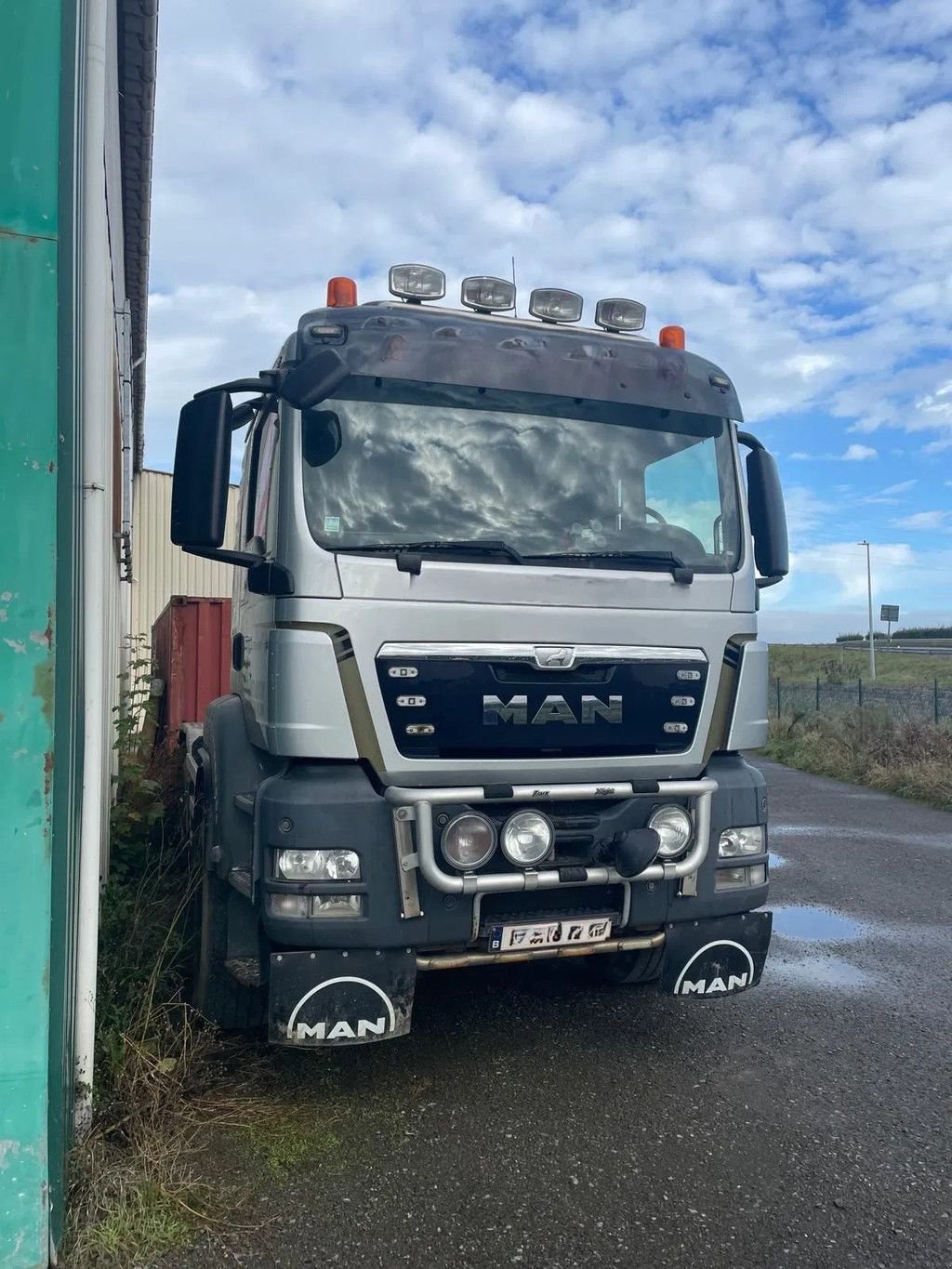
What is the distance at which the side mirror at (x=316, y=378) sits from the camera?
139 inches

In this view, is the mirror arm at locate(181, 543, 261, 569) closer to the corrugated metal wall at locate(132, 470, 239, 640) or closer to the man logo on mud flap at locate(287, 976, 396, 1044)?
the man logo on mud flap at locate(287, 976, 396, 1044)

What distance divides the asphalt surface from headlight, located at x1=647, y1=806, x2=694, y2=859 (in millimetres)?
963

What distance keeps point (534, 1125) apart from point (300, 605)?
2038 mm

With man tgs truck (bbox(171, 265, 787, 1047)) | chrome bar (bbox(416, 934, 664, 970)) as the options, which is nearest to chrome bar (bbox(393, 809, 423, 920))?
man tgs truck (bbox(171, 265, 787, 1047))

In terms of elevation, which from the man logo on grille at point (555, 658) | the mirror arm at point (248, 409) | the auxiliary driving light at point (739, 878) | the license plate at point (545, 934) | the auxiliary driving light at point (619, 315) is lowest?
the license plate at point (545, 934)

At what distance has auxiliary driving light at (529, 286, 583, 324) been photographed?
4387 mm

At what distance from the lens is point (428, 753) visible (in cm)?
355

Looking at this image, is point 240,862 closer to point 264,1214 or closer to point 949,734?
point 264,1214

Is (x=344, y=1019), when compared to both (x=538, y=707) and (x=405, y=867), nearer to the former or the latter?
(x=405, y=867)

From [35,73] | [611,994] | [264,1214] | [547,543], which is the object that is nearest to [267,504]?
[547,543]

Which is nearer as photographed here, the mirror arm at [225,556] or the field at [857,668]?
the mirror arm at [225,556]

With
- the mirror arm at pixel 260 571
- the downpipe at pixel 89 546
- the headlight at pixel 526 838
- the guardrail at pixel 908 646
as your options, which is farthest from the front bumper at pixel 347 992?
the guardrail at pixel 908 646

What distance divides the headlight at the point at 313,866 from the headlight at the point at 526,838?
1.86 ft

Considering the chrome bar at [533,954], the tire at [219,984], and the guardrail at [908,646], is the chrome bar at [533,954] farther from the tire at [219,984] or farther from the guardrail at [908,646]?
the guardrail at [908,646]
